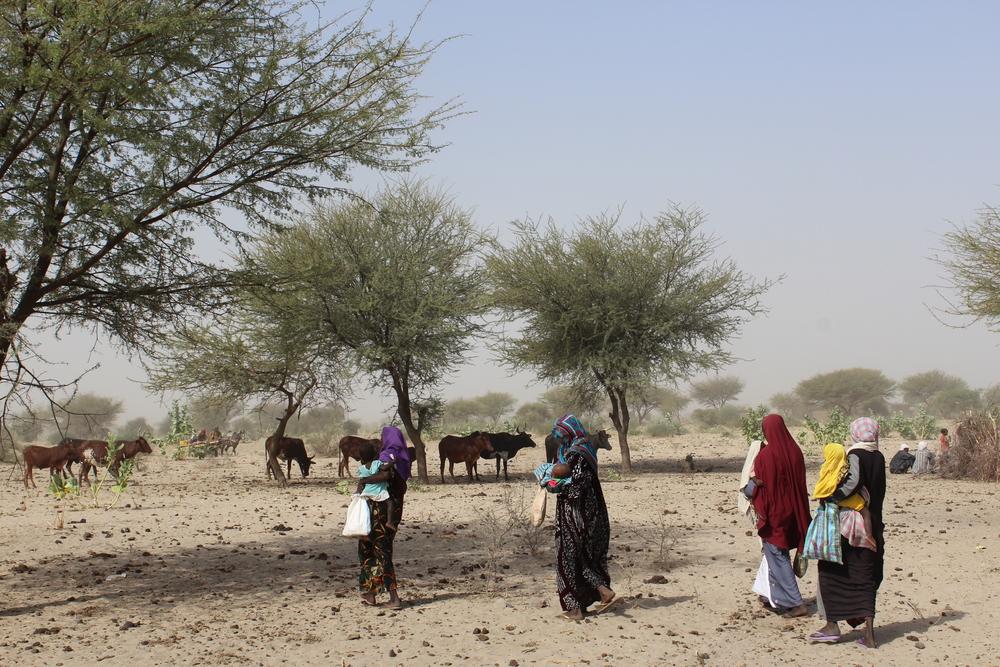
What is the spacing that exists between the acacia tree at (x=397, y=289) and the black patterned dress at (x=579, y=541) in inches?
542

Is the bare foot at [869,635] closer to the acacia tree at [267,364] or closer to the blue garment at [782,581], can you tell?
the blue garment at [782,581]

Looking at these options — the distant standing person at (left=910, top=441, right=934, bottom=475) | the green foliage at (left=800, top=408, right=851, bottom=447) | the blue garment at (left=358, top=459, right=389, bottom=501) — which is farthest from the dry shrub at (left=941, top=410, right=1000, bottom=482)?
the blue garment at (left=358, top=459, right=389, bottom=501)

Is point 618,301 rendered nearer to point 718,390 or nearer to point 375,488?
point 375,488

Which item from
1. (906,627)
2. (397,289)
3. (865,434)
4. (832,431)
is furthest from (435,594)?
(832,431)

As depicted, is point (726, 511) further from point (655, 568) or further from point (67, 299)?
point (67, 299)

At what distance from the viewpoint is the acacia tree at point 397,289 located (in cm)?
2203

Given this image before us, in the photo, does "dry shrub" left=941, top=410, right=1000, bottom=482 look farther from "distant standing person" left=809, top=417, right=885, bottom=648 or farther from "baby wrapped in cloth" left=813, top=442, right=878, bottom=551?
"baby wrapped in cloth" left=813, top=442, right=878, bottom=551

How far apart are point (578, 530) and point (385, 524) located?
173 cm

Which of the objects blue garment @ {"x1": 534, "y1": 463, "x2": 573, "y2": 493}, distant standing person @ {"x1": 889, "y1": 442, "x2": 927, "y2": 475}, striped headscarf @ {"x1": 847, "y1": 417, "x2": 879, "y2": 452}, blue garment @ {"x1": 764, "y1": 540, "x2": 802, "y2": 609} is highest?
striped headscarf @ {"x1": 847, "y1": 417, "x2": 879, "y2": 452}

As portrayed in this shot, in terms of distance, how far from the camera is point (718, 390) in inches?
3169

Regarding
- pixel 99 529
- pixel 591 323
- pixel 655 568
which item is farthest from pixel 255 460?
pixel 655 568

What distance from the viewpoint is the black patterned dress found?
8.14 m

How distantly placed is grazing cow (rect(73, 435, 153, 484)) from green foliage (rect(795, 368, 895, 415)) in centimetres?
5369

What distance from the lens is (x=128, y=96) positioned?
8.08 m
